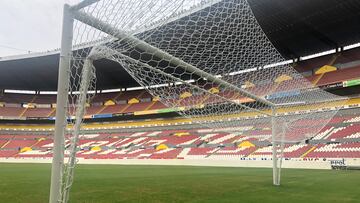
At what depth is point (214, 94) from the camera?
25.7 ft

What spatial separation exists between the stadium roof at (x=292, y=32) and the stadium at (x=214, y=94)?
0.11 m

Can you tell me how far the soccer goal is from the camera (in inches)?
149

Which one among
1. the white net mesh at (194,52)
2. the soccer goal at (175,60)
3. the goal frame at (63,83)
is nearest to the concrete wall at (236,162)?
the soccer goal at (175,60)

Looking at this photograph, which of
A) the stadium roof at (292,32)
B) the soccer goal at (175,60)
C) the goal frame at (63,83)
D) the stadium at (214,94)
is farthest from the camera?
the stadium roof at (292,32)

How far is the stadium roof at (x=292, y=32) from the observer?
72.5 feet

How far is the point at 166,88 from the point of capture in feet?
23.1

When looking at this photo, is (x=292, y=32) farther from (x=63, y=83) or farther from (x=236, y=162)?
(x=63, y=83)

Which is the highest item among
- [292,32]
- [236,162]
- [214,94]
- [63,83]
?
[292,32]

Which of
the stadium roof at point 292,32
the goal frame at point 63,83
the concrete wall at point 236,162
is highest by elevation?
the stadium roof at point 292,32

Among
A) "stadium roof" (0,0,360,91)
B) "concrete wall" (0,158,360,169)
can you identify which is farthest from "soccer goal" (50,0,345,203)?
"stadium roof" (0,0,360,91)

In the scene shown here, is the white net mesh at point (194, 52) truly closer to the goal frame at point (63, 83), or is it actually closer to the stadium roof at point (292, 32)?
the goal frame at point (63, 83)

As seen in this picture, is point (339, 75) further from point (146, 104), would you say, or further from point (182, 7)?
point (182, 7)

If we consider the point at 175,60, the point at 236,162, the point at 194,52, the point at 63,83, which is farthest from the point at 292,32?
the point at 63,83

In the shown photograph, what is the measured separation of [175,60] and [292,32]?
2369 cm
